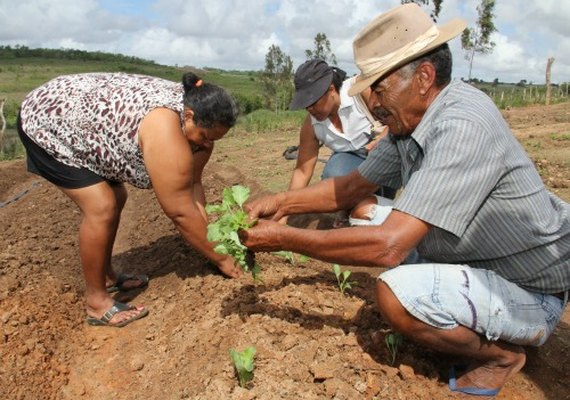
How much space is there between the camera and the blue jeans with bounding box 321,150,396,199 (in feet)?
15.3

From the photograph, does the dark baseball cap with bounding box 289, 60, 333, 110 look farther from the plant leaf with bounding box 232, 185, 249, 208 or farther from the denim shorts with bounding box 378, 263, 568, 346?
the denim shorts with bounding box 378, 263, 568, 346

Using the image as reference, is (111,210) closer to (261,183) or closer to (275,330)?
(275,330)

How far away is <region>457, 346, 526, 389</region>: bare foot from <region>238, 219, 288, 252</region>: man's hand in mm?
1049

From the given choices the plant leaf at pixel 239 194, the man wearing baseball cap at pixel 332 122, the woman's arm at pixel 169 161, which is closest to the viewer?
the plant leaf at pixel 239 194

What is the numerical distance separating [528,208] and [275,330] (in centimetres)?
141

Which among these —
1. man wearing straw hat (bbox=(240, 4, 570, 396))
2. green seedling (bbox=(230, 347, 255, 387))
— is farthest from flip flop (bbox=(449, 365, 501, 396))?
green seedling (bbox=(230, 347, 255, 387))

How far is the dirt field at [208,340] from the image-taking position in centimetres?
252

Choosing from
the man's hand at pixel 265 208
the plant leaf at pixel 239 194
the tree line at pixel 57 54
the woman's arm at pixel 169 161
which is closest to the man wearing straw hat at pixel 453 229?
the plant leaf at pixel 239 194

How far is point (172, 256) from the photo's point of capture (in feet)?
14.7

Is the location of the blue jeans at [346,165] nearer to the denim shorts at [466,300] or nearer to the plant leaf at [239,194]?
the plant leaf at [239,194]

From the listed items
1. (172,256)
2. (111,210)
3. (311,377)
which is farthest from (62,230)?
(311,377)

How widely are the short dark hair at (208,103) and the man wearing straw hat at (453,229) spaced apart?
0.88 meters

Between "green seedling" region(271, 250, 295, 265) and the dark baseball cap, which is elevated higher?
the dark baseball cap

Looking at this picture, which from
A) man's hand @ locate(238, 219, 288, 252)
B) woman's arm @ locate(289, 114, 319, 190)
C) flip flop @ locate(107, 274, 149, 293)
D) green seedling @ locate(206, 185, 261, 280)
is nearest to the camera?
man's hand @ locate(238, 219, 288, 252)
